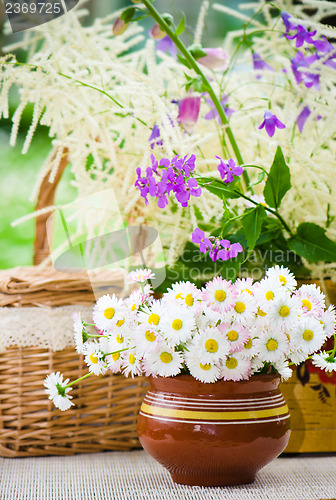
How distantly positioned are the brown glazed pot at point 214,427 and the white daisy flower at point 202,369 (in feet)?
0.06

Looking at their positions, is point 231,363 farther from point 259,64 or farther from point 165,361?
point 259,64

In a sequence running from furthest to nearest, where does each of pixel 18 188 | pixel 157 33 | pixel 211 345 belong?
1. pixel 18 188
2. pixel 157 33
3. pixel 211 345

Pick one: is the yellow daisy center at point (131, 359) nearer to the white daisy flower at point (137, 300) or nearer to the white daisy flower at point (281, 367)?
the white daisy flower at point (137, 300)

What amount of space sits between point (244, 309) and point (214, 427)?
120mm

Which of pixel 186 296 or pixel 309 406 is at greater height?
pixel 186 296

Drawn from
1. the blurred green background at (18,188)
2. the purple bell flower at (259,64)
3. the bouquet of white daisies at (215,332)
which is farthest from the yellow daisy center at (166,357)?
the blurred green background at (18,188)

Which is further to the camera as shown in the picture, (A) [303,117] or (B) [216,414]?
(A) [303,117]

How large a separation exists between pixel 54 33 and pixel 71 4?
0.18 ft

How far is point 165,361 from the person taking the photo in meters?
0.54

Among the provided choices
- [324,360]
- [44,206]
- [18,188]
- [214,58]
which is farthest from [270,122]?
[18,188]

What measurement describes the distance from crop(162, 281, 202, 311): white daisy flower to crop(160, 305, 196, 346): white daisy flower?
0.01 metres

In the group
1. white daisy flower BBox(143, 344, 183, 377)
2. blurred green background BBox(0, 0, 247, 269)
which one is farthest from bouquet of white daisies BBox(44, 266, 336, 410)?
blurred green background BBox(0, 0, 247, 269)

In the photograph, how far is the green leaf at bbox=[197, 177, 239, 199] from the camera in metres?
0.58

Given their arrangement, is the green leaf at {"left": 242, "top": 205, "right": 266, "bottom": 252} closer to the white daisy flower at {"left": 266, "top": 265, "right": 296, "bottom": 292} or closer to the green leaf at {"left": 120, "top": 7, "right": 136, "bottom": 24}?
the white daisy flower at {"left": 266, "top": 265, "right": 296, "bottom": 292}
